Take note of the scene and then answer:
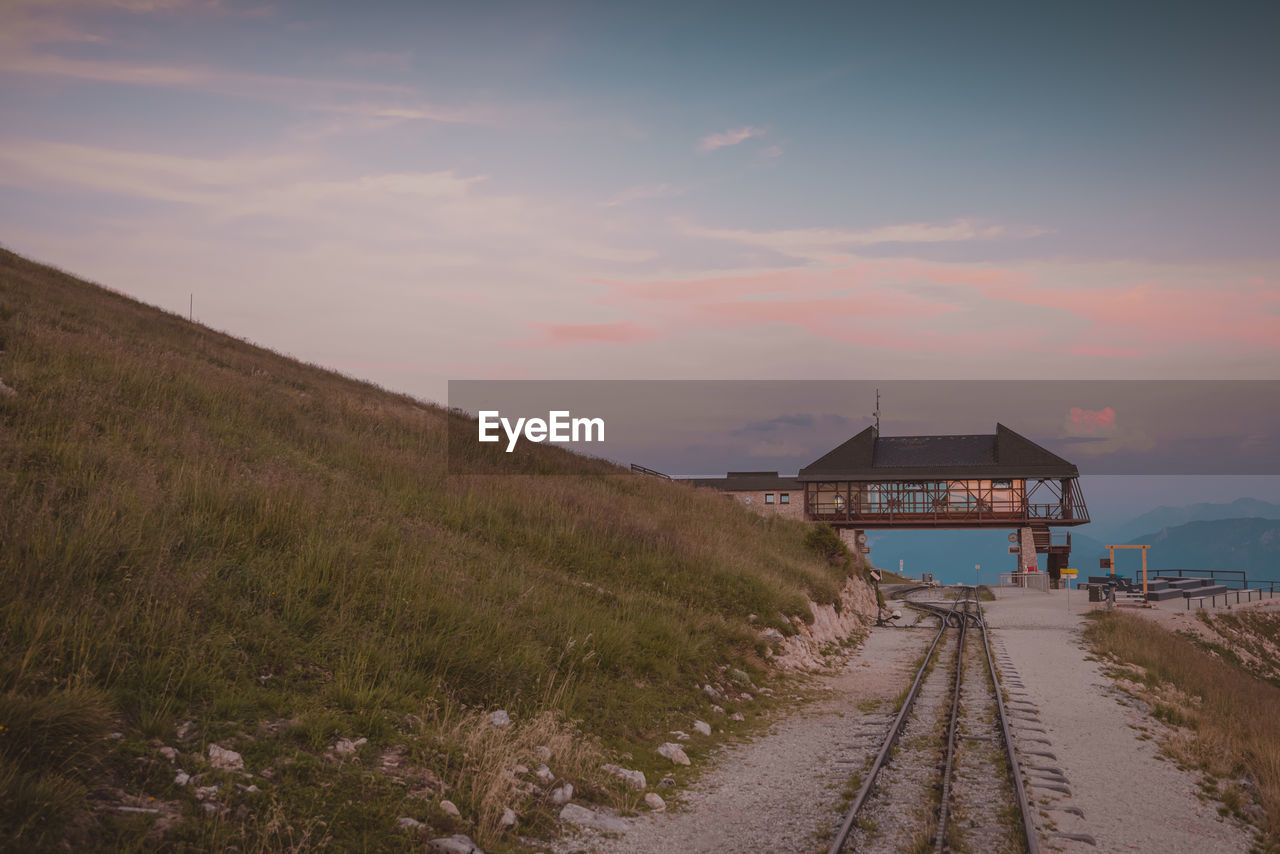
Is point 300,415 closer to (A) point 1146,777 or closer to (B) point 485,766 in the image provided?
(B) point 485,766

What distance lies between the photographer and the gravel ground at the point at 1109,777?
26.0ft

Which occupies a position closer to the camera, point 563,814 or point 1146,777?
point 563,814

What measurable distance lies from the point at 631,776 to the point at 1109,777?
629 centimetres

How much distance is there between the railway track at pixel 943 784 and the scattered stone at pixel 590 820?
214 centimetres

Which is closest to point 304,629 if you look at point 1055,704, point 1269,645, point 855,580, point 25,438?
point 25,438

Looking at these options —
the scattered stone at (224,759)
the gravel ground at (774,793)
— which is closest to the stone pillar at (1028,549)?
the gravel ground at (774,793)

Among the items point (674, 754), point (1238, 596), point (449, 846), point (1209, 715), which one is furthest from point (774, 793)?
point (1238, 596)

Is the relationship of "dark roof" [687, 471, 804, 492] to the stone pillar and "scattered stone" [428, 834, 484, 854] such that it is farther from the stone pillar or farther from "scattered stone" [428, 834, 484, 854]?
"scattered stone" [428, 834, 484, 854]

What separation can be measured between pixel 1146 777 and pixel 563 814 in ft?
25.5

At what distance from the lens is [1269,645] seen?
36.3 metres

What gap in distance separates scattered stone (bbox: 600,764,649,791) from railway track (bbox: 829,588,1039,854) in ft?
7.64

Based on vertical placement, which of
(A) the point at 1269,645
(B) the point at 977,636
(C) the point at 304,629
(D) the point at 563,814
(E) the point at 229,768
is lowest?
(A) the point at 1269,645

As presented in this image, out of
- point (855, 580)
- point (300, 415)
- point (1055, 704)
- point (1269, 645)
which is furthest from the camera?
point (1269, 645)

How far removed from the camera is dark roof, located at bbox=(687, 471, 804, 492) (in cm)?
6388
